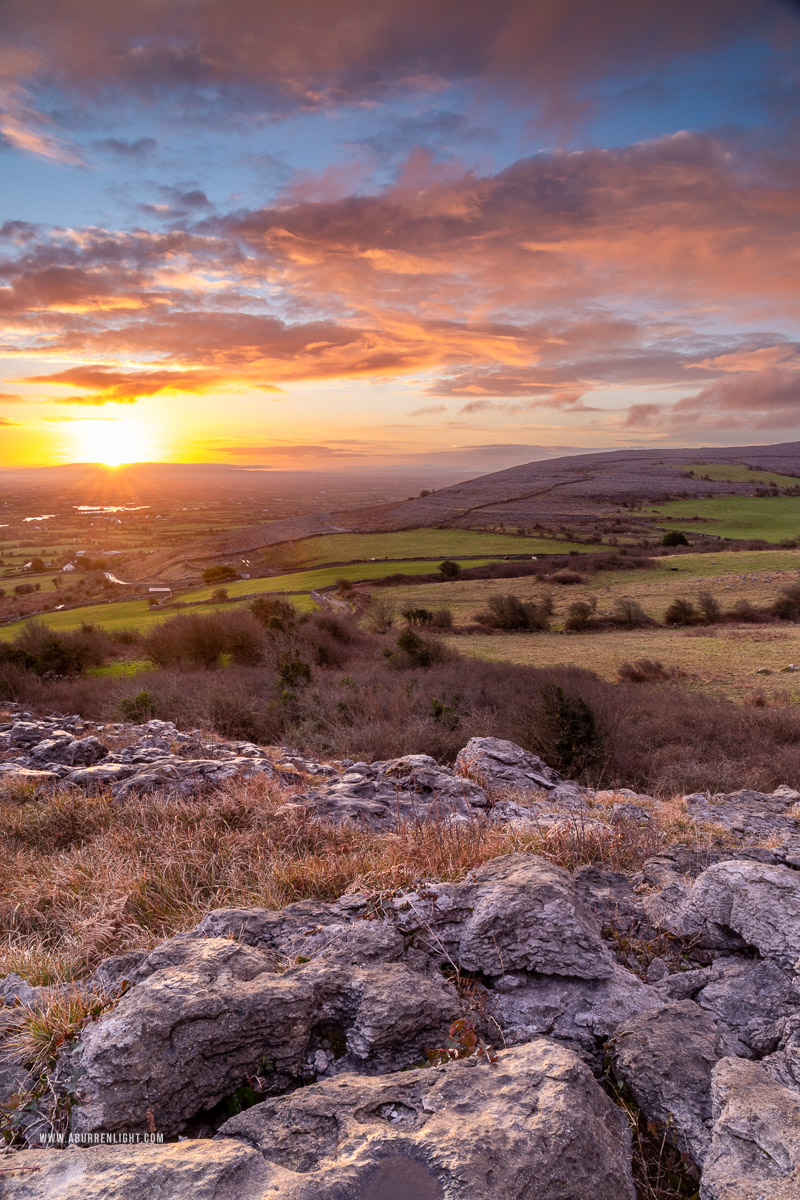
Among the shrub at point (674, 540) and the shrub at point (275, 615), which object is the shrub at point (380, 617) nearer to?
the shrub at point (275, 615)

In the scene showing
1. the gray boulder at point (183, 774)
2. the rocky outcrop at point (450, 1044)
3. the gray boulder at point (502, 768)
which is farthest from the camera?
the gray boulder at point (502, 768)

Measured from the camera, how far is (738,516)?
3364 inches

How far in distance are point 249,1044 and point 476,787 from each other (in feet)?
19.8

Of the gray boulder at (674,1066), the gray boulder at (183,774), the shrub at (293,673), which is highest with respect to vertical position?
the gray boulder at (674,1066)

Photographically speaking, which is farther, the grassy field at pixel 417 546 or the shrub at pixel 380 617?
the grassy field at pixel 417 546

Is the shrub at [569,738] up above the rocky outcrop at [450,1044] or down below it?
below

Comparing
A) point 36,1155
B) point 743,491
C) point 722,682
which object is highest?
point 743,491

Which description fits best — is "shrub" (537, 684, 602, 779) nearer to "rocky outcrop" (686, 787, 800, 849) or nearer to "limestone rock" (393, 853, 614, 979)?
"rocky outcrop" (686, 787, 800, 849)

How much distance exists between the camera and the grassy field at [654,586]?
42000mm

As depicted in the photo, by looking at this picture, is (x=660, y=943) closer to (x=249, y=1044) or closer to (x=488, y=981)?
(x=488, y=981)

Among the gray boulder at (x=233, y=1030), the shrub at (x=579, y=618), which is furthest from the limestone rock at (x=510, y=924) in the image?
the shrub at (x=579, y=618)

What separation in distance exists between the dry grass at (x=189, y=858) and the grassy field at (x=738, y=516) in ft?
255

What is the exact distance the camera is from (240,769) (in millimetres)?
8531

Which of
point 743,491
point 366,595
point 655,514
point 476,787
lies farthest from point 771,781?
point 743,491
